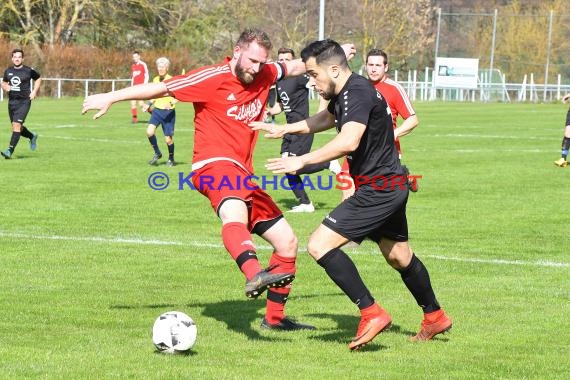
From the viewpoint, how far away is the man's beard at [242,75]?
7.44 metres

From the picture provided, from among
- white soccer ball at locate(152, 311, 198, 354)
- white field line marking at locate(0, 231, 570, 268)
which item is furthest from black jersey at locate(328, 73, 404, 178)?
white field line marking at locate(0, 231, 570, 268)

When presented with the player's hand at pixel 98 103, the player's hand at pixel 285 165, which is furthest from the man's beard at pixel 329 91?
the player's hand at pixel 98 103

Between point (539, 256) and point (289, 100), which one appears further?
point (289, 100)

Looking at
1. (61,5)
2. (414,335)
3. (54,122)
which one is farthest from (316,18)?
(414,335)

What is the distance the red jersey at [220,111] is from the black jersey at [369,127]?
0.88 metres

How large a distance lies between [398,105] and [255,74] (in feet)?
13.3

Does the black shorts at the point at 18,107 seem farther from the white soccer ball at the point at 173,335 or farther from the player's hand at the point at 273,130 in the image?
the white soccer ball at the point at 173,335

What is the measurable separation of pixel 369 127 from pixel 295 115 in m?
8.75

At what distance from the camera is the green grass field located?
21.0 feet

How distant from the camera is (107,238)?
1160cm

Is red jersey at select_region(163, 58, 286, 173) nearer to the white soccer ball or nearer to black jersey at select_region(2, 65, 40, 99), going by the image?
the white soccer ball

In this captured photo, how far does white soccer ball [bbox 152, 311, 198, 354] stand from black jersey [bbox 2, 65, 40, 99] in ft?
54.4

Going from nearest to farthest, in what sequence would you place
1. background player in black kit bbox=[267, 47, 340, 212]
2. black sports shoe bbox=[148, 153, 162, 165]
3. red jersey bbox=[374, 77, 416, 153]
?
red jersey bbox=[374, 77, 416, 153] → background player in black kit bbox=[267, 47, 340, 212] → black sports shoe bbox=[148, 153, 162, 165]

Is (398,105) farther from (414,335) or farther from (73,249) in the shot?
(414,335)
